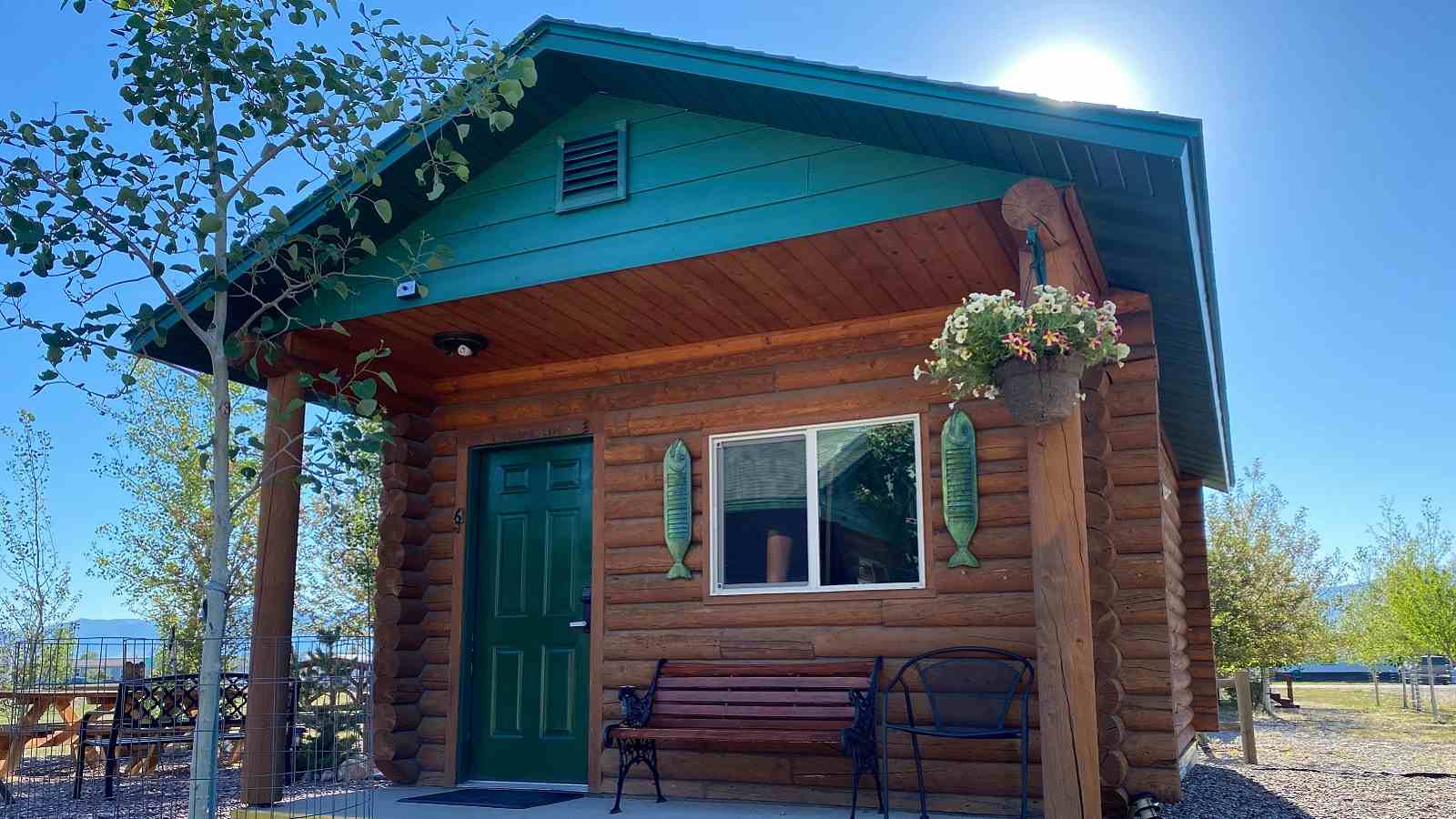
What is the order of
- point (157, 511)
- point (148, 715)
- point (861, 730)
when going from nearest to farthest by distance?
point (861, 730) < point (148, 715) < point (157, 511)

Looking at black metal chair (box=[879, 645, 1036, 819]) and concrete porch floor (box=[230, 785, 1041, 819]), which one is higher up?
black metal chair (box=[879, 645, 1036, 819])

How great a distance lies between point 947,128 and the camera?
15.6 feet

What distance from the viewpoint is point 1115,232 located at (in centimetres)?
529

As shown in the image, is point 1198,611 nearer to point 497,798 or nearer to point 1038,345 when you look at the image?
point 497,798

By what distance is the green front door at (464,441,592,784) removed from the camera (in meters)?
7.18

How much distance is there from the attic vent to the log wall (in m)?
1.56

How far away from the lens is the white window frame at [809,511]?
632cm

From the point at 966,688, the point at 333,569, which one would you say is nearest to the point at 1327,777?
the point at 966,688

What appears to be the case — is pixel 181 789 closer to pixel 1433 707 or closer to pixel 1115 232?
pixel 1115 232

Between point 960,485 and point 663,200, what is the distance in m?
2.22

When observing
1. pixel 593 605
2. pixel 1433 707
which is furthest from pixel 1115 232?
pixel 1433 707

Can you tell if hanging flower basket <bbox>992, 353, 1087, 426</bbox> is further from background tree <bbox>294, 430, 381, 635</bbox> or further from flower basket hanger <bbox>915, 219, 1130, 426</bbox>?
background tree <bbox>294, 430, 381, 635</bbox>

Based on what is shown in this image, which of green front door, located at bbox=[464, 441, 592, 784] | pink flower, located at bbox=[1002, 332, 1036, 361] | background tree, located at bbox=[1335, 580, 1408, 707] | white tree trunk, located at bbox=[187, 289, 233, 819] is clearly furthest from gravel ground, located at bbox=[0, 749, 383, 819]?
background tree, located at bbox=[1335, 580, 1408, 707]

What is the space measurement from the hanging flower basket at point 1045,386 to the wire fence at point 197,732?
312cm
